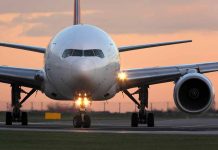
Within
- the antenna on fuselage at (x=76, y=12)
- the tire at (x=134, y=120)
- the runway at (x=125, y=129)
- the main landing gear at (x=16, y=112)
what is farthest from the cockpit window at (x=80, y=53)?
the antenna on fuselage at (x=76, y=12)

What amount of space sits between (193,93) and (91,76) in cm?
505

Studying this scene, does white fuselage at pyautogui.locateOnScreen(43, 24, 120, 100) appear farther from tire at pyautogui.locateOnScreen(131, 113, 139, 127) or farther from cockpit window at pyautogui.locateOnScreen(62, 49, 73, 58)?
tire at pyautogui.locateOnScreen(131, 113, 139, 127)

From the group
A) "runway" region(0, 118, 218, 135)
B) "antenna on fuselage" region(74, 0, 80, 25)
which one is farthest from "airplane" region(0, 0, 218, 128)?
"antenna on fuselage" region(74, 0, 80, 25)

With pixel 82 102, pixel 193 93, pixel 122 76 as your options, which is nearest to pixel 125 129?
pixel 82 102

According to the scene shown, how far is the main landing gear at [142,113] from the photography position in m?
40.1

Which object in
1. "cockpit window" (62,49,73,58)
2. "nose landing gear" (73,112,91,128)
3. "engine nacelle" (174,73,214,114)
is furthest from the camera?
"engine nacelle" (174,73,214,114)

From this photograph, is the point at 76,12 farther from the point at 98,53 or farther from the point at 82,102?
the point at 82,102

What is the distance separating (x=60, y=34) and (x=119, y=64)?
2886mm

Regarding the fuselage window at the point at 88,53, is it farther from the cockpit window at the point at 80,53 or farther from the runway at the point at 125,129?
the runway at the point at 125,129

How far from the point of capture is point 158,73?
3928cm

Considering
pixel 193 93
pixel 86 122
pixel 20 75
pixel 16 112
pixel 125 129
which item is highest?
pixel 20 75

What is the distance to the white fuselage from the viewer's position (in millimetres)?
33719

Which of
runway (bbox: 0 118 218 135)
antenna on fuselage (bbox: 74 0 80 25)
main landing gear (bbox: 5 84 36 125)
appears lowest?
runway (bbox: 0 118 218 135)

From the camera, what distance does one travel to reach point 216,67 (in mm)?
39438
